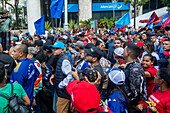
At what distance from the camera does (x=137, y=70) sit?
3338 mm

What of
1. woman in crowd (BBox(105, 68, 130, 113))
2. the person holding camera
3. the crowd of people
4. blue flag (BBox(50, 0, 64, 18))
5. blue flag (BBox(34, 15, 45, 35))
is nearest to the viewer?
the crowd of people

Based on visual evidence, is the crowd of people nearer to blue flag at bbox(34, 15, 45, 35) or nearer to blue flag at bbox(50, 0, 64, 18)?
blue flag at bbox(34, 15, 45, 35)

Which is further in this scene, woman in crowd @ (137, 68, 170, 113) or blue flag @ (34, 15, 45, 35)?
blue flag @ (34, 15, 45, 35)

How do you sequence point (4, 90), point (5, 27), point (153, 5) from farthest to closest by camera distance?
point (153, 5), point (5, 27), point (4, 90)

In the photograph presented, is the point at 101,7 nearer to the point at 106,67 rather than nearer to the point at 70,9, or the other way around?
the point at 70,9

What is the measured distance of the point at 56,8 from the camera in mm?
12883

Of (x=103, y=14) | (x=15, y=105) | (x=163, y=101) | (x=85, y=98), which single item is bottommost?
(x=163, y=101)

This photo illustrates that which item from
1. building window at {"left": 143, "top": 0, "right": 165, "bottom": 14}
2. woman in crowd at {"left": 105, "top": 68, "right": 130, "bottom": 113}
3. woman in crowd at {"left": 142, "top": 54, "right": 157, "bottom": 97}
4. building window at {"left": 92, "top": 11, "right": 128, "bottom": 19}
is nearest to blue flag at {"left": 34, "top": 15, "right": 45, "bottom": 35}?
woman in crowd at {"left": 142, "top": 54, "right": 157, "bottom": 97}

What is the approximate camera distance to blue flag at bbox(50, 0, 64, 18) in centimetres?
1266

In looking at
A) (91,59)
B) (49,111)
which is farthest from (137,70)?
(49,111)

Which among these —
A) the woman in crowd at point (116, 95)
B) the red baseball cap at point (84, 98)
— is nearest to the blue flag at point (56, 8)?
the woman in crowd at point (116, 95)

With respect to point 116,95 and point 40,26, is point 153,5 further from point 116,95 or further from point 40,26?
point 116,95

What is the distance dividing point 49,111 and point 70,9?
4161cm

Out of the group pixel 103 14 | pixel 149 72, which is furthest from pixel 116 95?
pixel 103 14
